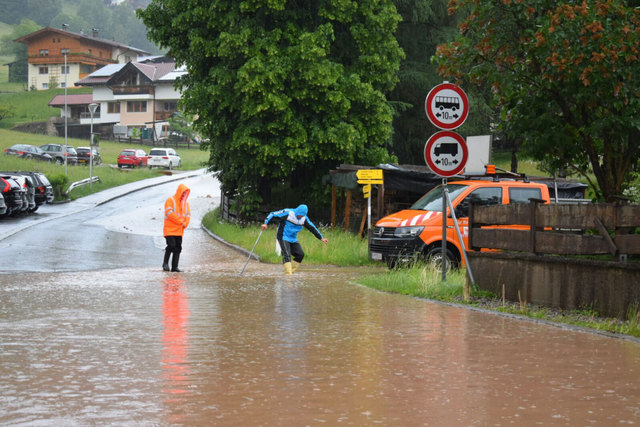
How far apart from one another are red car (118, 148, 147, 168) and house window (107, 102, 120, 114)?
122 ft

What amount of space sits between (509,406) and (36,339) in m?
4.91

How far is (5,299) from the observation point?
12.6 meters

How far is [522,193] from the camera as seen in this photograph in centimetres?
1834

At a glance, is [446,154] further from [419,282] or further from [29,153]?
[29,153]

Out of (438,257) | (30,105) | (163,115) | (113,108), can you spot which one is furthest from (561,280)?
(30,105)

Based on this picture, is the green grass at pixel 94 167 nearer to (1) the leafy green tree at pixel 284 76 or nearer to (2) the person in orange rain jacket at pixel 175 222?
(1) the leafy green tree at pixel 284 76

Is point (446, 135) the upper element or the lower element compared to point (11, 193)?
upper

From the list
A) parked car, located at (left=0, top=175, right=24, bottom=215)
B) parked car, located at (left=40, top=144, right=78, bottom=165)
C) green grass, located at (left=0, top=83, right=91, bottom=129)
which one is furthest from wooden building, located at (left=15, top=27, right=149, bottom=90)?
parked car, located at (left=0, top=175, right=24, bottom=215)

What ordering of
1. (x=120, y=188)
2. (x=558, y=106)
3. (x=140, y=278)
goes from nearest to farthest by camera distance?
(x=558, y=106)
(x=140, y=278)
(x=120, y=188)

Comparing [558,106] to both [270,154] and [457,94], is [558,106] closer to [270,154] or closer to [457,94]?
[457,94]

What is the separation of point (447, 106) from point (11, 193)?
26.1 meters

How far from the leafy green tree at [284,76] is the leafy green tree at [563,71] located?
13.2 m

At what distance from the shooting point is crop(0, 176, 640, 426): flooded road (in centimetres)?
585

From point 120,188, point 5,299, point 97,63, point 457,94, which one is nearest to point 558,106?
point 457,94
